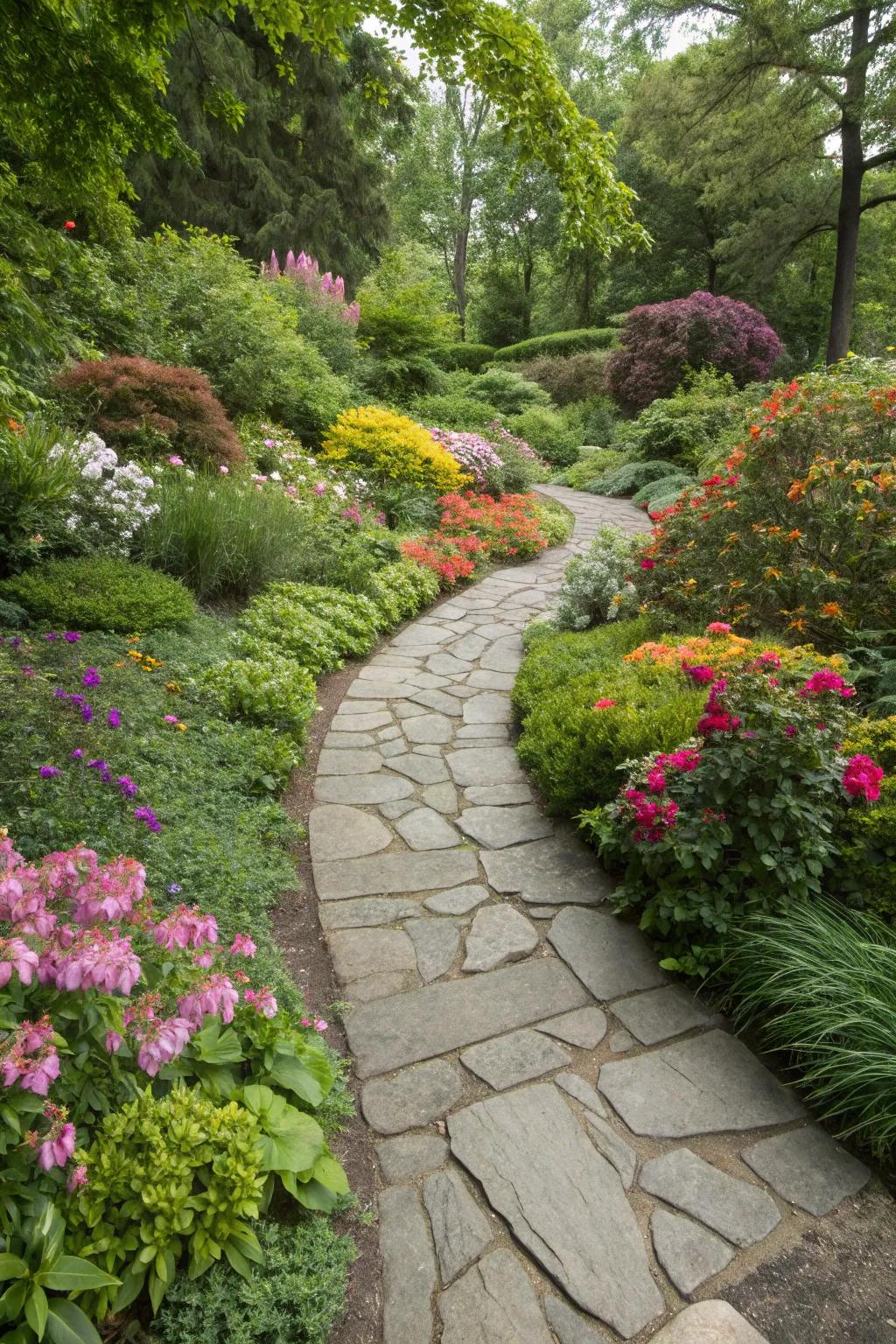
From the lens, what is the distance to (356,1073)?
1959mm

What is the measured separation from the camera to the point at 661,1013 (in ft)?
7.30

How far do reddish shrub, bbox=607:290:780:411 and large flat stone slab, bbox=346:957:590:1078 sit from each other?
12.9 meters

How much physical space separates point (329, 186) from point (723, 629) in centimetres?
1329

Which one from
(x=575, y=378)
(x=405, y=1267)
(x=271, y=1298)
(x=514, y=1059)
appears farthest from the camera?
(x=575, y=378)

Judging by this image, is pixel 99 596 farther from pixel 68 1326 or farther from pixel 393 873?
pixel 68 1326

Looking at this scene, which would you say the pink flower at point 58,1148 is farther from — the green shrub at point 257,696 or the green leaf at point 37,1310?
the green shrub at point 257,696

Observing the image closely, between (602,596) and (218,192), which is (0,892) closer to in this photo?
(602,596)

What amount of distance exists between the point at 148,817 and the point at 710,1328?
2005mm

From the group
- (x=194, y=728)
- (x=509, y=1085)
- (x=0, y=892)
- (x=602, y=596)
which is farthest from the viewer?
(x=602, y=596)

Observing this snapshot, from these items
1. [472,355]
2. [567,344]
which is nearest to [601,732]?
[567,344]

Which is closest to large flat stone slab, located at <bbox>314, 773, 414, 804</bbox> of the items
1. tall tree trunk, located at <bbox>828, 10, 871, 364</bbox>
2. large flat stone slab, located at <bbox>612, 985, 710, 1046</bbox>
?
large flat stone slab, located at <bbox>612, 985, 710, 1046</bbox>

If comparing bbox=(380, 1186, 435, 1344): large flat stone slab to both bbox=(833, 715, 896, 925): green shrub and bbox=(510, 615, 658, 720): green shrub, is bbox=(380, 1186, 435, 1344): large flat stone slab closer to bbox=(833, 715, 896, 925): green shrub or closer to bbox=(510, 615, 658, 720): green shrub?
bbox=(833, 715, 896, 925): green shrub

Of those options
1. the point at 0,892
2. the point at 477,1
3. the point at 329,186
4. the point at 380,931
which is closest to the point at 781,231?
the point at 329,186

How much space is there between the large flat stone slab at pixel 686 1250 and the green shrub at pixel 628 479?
10284 millimetres
